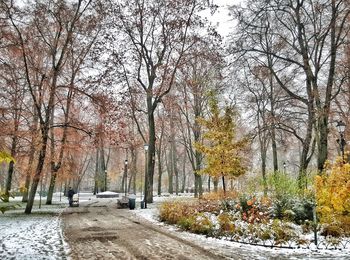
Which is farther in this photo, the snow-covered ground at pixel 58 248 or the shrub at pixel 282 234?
the shrub at pixel 282 234

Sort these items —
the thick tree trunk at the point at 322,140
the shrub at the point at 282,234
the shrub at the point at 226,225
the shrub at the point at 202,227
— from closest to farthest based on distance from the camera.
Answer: the shrub at the point at 282,234 → the shrub at the point at 226,225 → the shrub at the point at 202,227 → the thick tree trunk at the point at 322,140

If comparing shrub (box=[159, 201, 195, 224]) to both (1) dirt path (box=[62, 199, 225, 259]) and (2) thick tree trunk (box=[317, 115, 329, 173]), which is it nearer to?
(1) dirt path (box=[62, 199, 225, 259])

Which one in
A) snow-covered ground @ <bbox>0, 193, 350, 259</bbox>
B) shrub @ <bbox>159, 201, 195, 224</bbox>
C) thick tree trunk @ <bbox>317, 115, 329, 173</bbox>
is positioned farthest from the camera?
thick tree trunk @ <bbox>317, 115, 329, 173</bbox>

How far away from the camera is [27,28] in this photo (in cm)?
1850

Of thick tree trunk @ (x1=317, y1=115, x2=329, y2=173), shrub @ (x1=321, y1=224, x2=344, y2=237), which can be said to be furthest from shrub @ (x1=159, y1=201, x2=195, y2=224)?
thick tree trunk @ (x1=317, y1=115, x2=329, y2=173)

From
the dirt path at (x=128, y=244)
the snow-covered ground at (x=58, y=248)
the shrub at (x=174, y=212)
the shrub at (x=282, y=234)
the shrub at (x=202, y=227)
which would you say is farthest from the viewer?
the shrub at (x=174, y=212)

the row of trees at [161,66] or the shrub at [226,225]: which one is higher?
the row of trees at [161,66]

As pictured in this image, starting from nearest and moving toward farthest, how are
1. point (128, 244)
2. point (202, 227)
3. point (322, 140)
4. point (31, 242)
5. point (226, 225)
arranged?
1. point (128, 244)
2. point (31, 242)
3. point (226, 225)
4. point (202, 227)
5. point (322, 140)

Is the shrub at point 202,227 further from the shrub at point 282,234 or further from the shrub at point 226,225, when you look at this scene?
the shrub at point 282,234

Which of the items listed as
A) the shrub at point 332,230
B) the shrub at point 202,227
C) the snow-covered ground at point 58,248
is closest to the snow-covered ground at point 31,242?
the snow-covered ground at point 58,248

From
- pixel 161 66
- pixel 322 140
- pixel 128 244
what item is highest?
pixel 161 66

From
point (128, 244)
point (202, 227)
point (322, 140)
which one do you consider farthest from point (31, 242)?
point (322, 140)

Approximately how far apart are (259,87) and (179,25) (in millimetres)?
12034

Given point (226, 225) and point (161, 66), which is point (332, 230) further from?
point (161, 66)
